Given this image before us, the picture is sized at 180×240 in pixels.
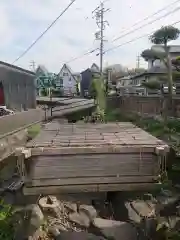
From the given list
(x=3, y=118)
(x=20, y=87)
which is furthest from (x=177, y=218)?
(x=20, y=87)

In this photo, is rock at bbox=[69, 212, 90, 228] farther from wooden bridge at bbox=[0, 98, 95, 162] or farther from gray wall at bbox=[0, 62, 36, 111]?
gray wall at bbox=[0, 62, 36, 111]

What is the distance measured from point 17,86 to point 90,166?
896 cm

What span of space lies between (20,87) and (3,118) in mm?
5024

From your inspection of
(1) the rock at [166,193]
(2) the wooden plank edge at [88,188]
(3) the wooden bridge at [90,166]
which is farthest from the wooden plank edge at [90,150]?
(1) the rock at [166,193]

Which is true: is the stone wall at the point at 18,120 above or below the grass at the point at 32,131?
above

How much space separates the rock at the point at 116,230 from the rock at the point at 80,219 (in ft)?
0.61

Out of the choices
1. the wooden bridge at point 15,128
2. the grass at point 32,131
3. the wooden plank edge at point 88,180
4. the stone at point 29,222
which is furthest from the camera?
the grass at point 32,131

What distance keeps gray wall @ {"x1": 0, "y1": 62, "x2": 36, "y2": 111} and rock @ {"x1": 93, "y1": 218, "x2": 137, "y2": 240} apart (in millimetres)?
8700

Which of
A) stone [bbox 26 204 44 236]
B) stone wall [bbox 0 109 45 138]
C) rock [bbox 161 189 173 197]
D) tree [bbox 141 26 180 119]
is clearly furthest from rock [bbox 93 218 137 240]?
tree [bbox 141 26 180 119]

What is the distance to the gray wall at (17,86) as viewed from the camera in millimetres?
12797

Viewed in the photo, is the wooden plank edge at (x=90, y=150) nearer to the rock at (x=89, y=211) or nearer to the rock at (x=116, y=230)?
the rock at (x=89, y=211)

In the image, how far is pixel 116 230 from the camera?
5.54m

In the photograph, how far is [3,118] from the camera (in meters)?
9.91

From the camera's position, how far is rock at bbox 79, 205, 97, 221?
6.10 meters
